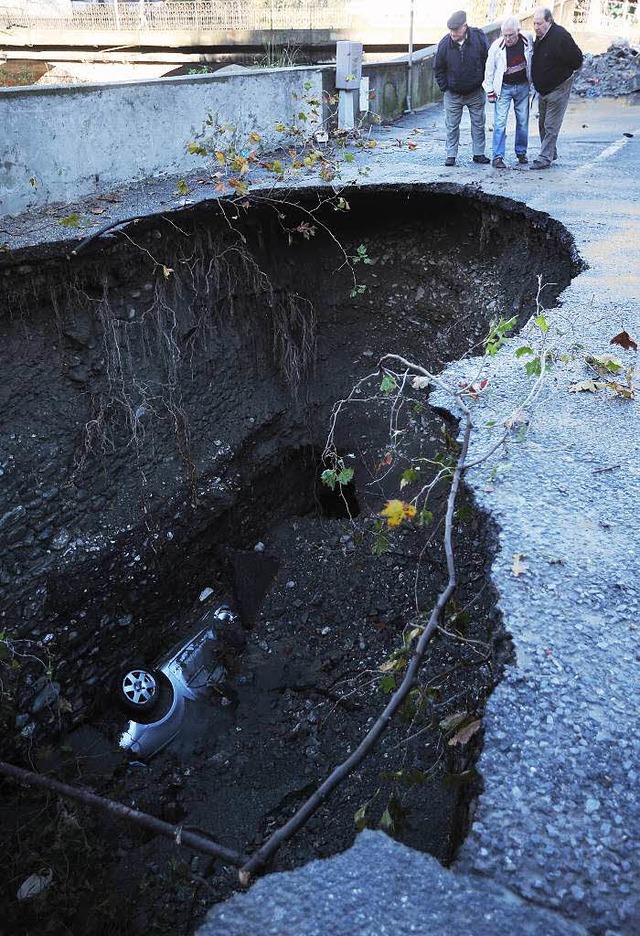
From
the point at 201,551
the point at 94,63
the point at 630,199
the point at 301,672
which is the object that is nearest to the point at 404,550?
the point at 301,672

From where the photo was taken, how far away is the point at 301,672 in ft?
17.4

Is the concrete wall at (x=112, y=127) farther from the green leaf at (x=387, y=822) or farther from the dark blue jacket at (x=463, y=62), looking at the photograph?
the green leaf at (x=387, y=822)

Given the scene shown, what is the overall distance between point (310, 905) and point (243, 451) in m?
5.30

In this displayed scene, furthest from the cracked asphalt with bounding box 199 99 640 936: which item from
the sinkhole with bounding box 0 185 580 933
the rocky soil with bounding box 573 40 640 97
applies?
the rocky soil with bounding box 573 40 640 97

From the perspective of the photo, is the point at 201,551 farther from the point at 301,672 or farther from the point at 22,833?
the point at 22,833

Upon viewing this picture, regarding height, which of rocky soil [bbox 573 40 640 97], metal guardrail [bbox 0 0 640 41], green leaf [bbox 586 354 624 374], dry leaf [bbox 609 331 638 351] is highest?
metal guardrail [bbox 0 0 640 41]

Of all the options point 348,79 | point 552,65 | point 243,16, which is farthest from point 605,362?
point 243,16

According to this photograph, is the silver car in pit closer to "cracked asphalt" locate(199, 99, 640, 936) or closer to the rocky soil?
"cracked asphalt" locate(199, 99, 640, 936)

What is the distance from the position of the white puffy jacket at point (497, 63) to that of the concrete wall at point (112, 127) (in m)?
2.85

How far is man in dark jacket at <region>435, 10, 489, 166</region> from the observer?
7.51 metres

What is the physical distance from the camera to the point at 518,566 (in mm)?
2896

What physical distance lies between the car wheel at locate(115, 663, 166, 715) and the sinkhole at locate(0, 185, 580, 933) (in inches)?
6.5

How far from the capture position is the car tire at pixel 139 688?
5.19 metres

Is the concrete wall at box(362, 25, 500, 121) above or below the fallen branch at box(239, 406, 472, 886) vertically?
above
